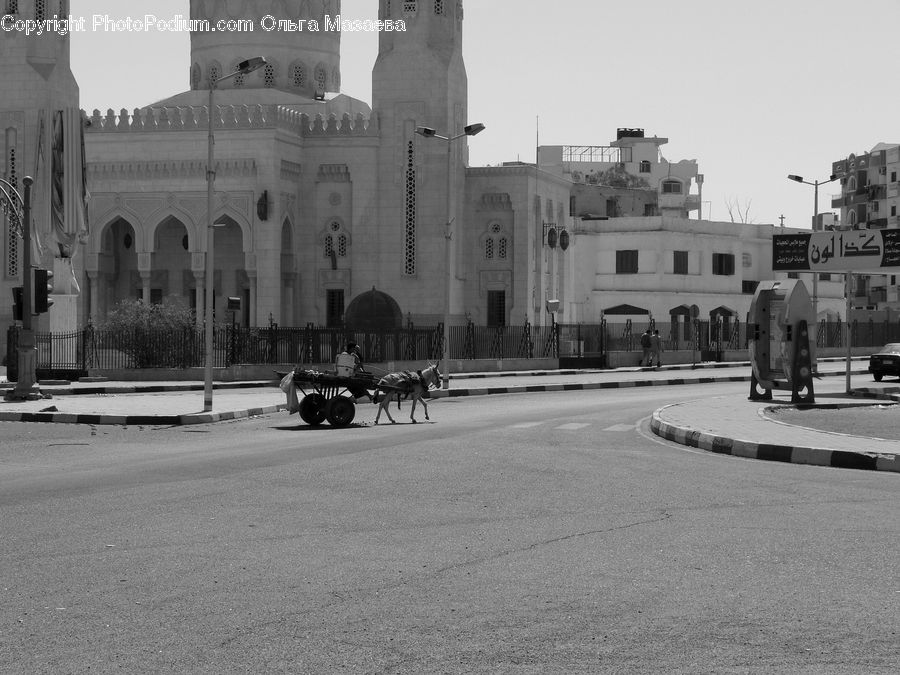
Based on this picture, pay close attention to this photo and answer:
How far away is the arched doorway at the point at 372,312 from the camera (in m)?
51.4

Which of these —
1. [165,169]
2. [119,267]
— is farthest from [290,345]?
[119,267]

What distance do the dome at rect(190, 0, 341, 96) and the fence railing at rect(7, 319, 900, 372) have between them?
20.2 metres

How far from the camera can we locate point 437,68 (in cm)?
5416

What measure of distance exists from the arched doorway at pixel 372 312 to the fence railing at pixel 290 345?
26.0ft

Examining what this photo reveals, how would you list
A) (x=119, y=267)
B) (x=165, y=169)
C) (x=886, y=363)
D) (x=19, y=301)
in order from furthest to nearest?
1. (x=119, y=267)
2. (x=165, y=169)
3. (x=886, y=363)
4. (x=19, y=301)

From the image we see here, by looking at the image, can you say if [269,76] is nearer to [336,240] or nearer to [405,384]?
[336,240]

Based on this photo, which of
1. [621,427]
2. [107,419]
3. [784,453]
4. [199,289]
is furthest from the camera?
[199,289]

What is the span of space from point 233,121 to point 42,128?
28.3ft

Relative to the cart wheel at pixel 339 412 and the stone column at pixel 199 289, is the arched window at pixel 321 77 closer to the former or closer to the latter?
the stone column at pixel 199 289

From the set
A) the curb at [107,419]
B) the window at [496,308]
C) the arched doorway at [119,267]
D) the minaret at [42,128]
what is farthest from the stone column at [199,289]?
the curb at [107,419]

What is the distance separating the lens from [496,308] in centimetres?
5638

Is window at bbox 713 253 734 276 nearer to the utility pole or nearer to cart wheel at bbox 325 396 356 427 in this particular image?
the utility pole

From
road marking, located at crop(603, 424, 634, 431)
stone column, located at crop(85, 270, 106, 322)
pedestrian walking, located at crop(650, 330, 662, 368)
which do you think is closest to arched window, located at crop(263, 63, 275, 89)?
stone column, located at crop(85, 270, 106, 322)

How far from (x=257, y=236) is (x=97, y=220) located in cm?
670
